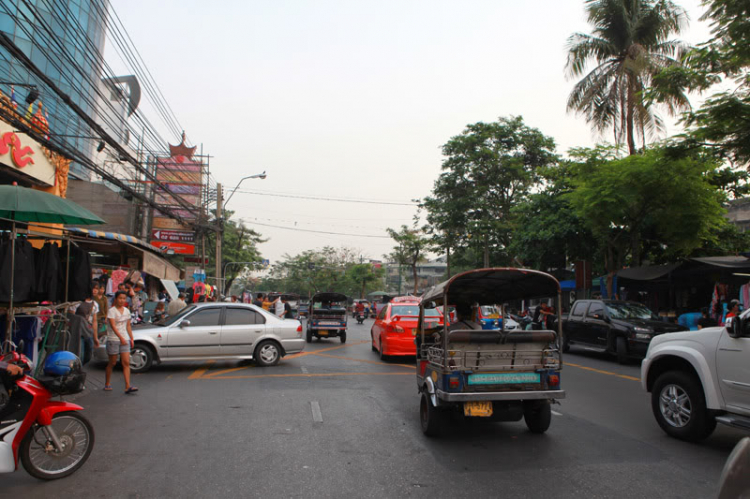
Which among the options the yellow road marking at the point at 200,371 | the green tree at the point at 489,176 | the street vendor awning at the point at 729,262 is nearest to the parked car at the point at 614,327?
the street vendor awning at the point at 729,262

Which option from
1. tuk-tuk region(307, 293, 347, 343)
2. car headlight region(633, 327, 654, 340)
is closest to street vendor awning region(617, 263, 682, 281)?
car headlight region(633, 327, 654, 340)

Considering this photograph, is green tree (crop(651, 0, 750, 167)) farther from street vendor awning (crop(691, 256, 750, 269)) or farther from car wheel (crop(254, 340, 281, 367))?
car wheel (crop(254, 340, 281, 367))

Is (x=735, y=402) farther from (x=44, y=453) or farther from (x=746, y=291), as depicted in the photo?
(x=746, y=291)

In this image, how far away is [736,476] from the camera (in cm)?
184

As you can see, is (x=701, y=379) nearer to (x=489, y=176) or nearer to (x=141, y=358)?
(x=141, y=358)

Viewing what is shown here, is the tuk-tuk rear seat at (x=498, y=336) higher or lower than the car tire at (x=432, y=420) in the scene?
higher

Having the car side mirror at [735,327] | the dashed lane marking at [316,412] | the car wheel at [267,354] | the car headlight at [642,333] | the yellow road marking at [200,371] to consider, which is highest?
the car side mirror at [735,327]

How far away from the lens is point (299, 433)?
20.4 feet

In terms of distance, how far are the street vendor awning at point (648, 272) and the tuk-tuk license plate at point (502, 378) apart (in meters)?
14.4

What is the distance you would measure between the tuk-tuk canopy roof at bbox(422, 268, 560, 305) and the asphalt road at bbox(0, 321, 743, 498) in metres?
1.72

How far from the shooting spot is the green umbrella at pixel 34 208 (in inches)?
266

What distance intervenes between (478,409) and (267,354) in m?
7.42

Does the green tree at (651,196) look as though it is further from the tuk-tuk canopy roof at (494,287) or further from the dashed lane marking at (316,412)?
the dashed lane marking at (316,412)

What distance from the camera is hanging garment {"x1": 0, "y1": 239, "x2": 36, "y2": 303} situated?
6457mm
